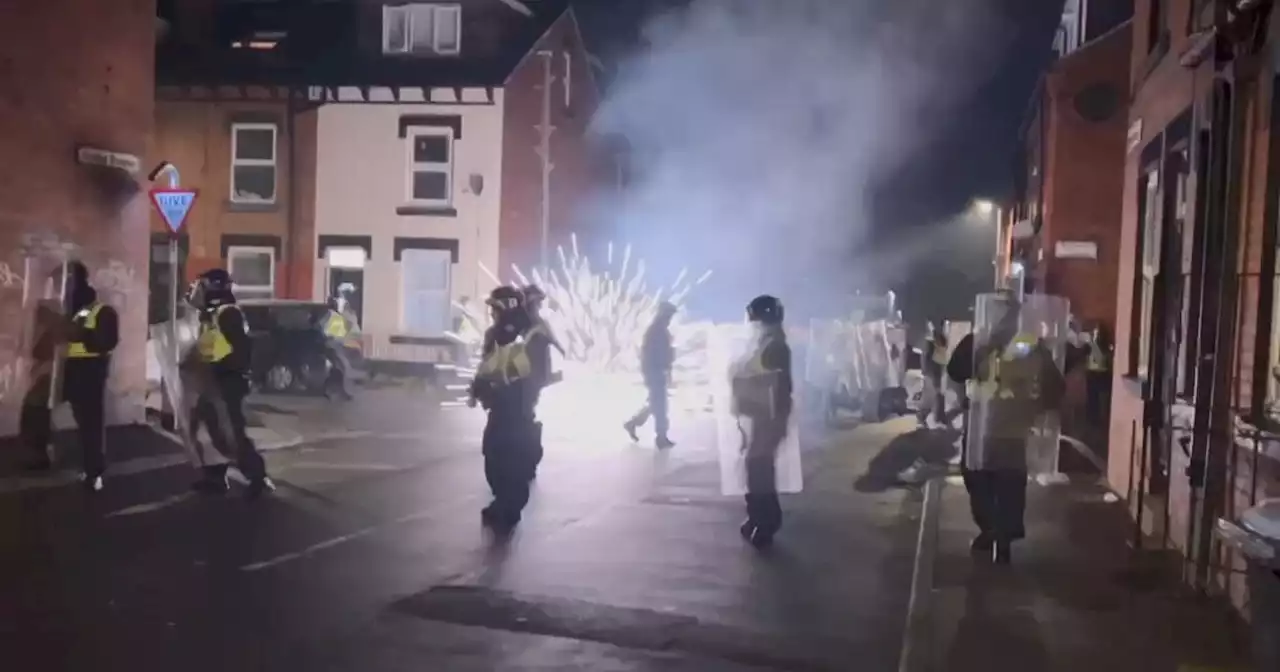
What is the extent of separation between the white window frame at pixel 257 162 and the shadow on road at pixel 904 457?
16.1m

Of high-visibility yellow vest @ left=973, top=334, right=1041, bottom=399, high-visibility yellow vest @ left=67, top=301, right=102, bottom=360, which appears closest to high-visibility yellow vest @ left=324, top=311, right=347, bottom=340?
high-visibility yellow vest @ left=67, top=301, right=102, bottom=360

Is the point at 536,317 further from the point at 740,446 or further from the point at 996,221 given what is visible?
the point at 996,221

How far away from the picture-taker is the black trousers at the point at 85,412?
1080cm

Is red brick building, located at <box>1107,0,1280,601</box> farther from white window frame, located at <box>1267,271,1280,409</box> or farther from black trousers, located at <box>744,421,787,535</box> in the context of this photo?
black trousers, located at <box>744,421,787,535</box>

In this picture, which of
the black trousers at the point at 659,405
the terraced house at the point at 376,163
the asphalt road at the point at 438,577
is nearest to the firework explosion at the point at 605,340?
the terraced house at the point at 376,163

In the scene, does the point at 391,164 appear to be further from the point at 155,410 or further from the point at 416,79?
the point at 155,410

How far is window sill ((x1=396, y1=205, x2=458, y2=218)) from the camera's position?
28.2 m

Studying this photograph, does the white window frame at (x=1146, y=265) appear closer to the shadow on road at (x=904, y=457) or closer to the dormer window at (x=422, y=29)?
the shadow on road at (x=904, y=457)

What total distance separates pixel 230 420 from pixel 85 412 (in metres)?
1.13

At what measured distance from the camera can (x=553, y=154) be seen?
31016 mm

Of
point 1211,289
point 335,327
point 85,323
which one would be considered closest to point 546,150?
point 335,327

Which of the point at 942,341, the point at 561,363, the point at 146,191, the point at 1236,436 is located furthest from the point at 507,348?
the point at 561,363

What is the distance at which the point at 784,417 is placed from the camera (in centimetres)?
974

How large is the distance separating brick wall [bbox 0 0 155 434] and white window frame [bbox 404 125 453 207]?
40.8 ft
